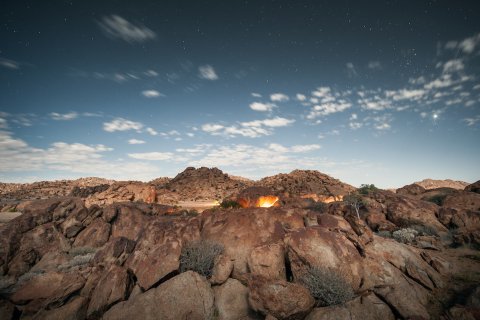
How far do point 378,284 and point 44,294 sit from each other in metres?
12.0

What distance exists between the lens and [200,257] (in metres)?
9.52

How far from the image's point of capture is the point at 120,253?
10641 millimetres

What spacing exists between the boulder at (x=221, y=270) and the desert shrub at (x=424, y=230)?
46.2 ft

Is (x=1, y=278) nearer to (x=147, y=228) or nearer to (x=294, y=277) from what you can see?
(x=147, y=228)

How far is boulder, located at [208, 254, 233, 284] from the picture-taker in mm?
8820

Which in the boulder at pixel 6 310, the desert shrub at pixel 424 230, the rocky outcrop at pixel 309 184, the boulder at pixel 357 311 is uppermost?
the rocky outcrop at pixel 309 184

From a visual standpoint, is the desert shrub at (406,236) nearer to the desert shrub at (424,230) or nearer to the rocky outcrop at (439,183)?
the desert shrub at (424,230)

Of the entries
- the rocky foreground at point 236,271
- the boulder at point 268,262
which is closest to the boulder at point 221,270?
the rocky foreground at point 236,271

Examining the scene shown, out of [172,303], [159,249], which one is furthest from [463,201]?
[172,303]

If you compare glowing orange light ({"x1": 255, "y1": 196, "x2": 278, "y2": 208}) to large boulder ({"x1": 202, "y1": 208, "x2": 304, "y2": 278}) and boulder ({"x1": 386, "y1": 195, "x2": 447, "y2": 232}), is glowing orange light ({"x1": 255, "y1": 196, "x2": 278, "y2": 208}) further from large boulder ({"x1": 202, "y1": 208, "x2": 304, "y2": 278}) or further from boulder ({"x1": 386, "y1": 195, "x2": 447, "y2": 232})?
boulder ({"x1": 386, "y1": 195, "x2": 447, "y2": 232})

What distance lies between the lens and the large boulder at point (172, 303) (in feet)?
24.1

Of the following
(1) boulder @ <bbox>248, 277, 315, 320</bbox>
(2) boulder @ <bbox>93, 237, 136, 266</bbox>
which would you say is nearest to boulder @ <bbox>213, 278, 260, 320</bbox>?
(1) boulder @ <bbox>248, 277, 315, 320</bbox>

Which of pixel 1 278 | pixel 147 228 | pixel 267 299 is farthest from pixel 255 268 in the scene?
pixel 1 278

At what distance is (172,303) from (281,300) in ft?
11.4
